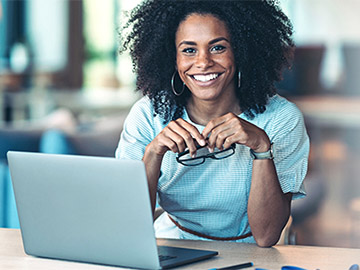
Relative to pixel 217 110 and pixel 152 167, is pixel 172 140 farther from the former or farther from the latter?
pixel 217 110

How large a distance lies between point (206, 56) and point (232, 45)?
9 cm

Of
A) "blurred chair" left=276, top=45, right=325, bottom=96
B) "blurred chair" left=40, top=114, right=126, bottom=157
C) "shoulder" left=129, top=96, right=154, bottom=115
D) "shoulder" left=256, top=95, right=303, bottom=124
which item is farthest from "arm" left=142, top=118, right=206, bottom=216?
"blurred chair" left=276, top=45, right=325, bottom=96

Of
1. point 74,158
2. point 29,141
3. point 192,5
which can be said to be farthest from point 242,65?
point 29,141

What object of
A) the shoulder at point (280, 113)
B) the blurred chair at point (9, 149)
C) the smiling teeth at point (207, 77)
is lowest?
the blurred chair at point (9, 149)

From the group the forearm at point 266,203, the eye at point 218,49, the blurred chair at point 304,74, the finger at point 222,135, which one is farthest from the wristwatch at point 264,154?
the blurred chair at point 304,74

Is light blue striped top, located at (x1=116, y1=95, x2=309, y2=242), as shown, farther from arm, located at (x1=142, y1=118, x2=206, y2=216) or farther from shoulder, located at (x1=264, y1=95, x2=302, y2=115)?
arm, located at (x1=142, y1=118, x2=206, y2=216)

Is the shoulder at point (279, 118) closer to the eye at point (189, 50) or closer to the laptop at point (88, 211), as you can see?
the eye at point (189, 50)

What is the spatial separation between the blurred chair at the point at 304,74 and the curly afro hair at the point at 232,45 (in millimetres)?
3744

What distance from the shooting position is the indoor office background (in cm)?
449

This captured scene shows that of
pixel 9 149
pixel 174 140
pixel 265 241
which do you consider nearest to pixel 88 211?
pixel 174 140

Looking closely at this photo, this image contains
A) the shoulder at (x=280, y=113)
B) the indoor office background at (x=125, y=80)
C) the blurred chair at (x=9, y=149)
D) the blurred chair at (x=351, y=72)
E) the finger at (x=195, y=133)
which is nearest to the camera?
the finger at (x=195, y=133)

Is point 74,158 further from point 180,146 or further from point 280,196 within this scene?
point 280,196

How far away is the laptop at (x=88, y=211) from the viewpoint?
1180 millimetres

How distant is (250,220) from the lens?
1.60m
